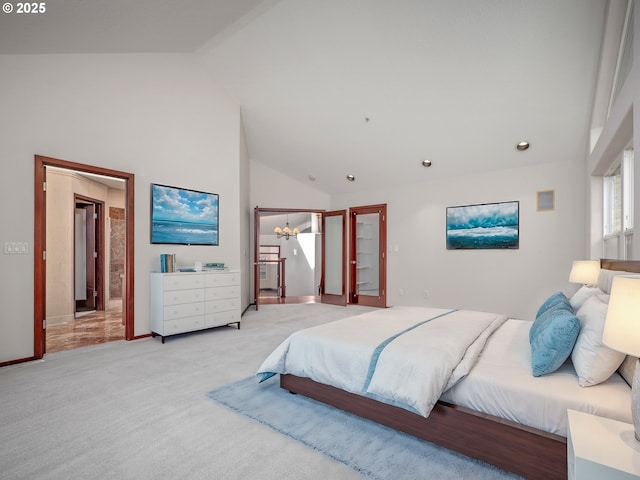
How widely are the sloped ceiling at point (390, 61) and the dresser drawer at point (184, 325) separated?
127 inches

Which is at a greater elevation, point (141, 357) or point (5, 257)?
point (5, 257)

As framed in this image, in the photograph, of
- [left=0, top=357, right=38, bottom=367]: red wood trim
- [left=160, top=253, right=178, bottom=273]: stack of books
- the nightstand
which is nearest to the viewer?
the nightstand

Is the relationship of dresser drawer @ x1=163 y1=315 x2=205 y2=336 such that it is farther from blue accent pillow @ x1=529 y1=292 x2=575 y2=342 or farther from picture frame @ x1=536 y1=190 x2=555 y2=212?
picture frame @ x1=536 y1=190 x2=555 y2=212

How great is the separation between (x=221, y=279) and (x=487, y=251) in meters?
4.21

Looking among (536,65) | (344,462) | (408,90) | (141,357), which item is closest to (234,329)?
(141,357)

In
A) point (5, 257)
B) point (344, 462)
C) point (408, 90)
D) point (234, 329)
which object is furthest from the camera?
point (234, 329)

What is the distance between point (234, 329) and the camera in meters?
4.84

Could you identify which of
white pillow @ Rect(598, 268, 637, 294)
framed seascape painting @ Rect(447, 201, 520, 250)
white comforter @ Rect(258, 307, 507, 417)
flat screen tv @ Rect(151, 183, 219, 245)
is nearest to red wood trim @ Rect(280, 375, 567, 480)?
white comforter @ Rect(258, 307, 507, 417)

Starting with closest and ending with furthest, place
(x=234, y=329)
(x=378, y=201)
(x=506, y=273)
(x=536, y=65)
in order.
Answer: (x=536, y=65), (x=234, y=329), (x=506, y=273), (x=378, y=201)

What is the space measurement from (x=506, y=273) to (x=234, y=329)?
4.28 meters

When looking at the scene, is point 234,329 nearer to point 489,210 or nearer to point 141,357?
point 141,357

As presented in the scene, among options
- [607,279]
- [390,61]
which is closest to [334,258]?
[390,61]

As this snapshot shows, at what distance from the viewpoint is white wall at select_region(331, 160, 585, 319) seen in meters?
4.80

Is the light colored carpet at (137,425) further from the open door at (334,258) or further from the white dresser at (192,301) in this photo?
the open door at (334,258)
